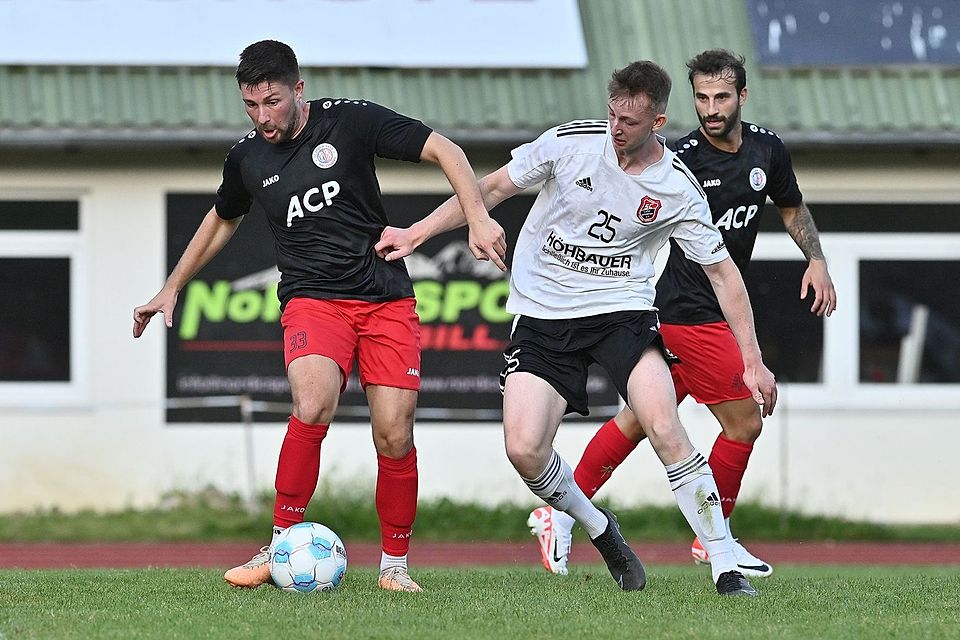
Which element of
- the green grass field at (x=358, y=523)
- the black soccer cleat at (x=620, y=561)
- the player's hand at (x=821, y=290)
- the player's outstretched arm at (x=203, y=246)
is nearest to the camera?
the black soccer cleat at (x=620, y=561)

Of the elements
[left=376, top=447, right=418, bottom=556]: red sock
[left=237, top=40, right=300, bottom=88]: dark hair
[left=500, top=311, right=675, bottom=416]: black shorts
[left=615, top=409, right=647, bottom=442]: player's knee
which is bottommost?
[left=376, top=447, right=418, bottom=556]: red sock

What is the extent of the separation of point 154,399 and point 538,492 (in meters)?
7.80

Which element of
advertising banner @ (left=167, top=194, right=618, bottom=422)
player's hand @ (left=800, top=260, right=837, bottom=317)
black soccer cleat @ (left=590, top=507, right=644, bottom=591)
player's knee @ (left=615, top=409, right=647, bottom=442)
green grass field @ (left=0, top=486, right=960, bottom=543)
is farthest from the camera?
advertising banner @ (left=167, top=194, right=618, bottom=422)

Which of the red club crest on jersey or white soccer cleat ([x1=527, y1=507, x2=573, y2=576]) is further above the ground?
the red club crest on jersey

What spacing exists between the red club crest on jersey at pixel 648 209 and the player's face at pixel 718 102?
3.28 feet

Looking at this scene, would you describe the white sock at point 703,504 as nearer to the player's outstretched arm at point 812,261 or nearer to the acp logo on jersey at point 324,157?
the player's outstretched arm at point 812,261

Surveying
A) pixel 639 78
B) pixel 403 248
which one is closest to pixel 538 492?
pixel 403 248

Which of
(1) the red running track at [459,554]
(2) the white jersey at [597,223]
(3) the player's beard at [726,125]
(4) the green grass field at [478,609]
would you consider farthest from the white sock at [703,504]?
(1) the red running track at [459,554]

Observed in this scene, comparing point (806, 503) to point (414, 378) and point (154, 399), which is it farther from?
point (414, 378)

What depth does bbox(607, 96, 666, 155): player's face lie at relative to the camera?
6461 millimetres

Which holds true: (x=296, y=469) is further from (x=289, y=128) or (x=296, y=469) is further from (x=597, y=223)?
(x=597, y=223)

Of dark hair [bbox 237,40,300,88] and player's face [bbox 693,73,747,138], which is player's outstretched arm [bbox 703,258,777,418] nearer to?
player's face [bbox 693,73,747,138]

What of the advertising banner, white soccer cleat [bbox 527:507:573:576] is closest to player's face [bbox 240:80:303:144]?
white soccer cleat [bbox 527:507:573:576]

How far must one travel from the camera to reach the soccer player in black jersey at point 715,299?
7727 mm
